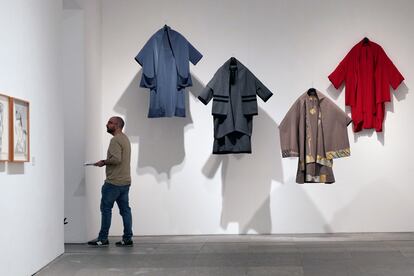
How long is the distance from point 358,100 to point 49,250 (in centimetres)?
371

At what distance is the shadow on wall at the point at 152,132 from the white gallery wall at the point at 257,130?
1 centimetres

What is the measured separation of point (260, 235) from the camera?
748 cm

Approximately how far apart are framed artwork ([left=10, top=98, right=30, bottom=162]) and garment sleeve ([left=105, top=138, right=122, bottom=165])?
157 cm

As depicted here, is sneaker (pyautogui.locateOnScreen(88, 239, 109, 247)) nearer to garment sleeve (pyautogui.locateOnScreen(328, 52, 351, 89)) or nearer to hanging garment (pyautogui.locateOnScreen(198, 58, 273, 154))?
hanging garment (pyautogui.locateOnScreen(198, 58, 273, 154))

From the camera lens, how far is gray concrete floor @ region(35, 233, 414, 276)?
→ 526 centimetres

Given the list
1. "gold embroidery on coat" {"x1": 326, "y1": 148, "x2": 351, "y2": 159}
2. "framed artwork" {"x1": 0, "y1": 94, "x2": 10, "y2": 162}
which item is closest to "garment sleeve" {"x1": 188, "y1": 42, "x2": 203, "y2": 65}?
"gold embroidery on coat" {"x1": 326, "y1": 148, "x2": 351, "y2": 159}

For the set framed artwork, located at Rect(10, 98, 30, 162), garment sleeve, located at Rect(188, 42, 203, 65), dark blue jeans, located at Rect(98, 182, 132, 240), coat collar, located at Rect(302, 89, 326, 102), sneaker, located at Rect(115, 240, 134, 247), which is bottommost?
sneaker, located at Rect(115, 240, 134, 247)

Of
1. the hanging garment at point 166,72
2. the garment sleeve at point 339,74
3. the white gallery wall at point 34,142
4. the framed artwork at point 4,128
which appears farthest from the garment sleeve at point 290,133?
the framed artwork at point 4,128

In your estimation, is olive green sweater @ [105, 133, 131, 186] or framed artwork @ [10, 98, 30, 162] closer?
framed artwork @ [10, 98, 30, 162]

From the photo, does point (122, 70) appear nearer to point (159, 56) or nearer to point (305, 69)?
point (159, 56)

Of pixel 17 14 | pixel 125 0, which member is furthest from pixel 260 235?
pixel 17 14

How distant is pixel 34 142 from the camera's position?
5508 millimetres

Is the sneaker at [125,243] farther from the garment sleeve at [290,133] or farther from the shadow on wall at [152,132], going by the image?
the garment sleeve at [290,133]

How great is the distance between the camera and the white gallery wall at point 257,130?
7516mm
